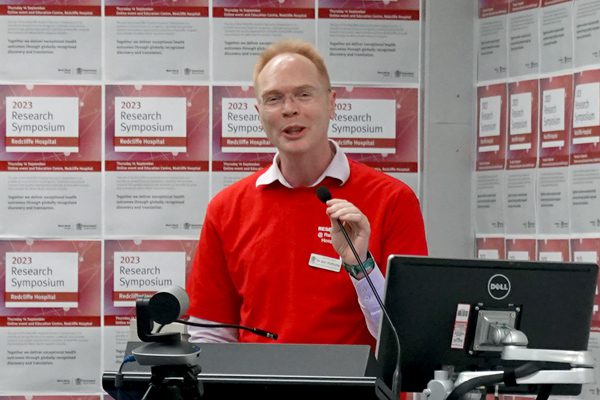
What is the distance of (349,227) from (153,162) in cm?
154

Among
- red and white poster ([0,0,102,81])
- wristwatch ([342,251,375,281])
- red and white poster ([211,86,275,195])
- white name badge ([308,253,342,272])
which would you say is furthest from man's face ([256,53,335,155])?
red and white poster ([0,0,102,81])

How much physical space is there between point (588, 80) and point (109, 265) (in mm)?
1794

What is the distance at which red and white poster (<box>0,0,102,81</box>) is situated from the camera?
3.58 meters

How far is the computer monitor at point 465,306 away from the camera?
1.92 metres

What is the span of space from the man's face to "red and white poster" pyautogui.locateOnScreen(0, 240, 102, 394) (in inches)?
48.5

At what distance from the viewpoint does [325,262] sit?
2641 millimetres

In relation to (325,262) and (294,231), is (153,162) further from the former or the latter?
(325,262)

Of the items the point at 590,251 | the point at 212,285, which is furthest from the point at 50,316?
the point at 590,251

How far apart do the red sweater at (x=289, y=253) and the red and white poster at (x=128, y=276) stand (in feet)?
2.72

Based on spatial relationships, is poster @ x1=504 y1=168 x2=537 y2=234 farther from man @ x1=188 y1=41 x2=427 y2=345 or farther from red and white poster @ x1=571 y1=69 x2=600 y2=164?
man @ x1=188 y1=41 x2=427 y2=345

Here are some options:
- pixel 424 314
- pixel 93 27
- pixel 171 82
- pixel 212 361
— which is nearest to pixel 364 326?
pixel 424 314

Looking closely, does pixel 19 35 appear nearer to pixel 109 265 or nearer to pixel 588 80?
pixel 109 265

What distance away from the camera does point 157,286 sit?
3602mm

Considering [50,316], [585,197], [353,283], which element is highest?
[585,197]
